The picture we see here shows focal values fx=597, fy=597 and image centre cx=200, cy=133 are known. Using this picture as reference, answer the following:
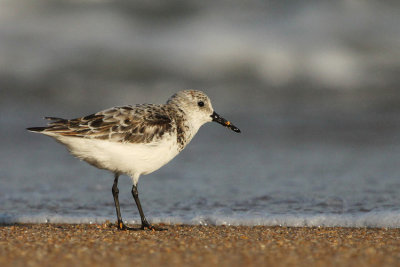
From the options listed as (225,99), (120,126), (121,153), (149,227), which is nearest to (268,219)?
(149,227)

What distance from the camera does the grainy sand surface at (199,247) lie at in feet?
12.3

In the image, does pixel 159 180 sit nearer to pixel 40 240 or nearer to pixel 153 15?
pixel 40 240

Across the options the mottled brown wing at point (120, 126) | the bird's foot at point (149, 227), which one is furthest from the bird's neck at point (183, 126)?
the bird's foot at point (149, 227)

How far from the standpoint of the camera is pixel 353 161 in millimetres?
8992

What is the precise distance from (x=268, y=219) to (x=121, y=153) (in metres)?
1.65

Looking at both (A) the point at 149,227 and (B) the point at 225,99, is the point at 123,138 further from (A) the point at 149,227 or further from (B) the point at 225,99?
(B) the point at 225,99

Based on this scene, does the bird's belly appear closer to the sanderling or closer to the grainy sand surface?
the sanderling

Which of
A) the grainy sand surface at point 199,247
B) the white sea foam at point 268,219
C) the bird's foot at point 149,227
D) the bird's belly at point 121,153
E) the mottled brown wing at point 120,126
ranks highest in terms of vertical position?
the mottled brown wing at point 120,126

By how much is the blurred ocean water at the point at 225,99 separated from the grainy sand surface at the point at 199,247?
2.98 feet

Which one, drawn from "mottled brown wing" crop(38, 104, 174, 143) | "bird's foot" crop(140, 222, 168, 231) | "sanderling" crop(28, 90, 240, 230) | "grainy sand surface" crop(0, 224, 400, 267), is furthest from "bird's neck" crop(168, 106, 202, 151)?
"grainy sand surface" crop(0, 224, 400, 267)

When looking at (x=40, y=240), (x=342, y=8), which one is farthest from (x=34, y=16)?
(x=40, y=240)

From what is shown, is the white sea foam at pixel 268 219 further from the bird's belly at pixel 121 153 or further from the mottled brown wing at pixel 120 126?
the mottled brown wing at pixel 120 126

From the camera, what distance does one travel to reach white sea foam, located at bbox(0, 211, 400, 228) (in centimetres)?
577

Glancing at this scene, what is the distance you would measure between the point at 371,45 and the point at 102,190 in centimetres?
1042
